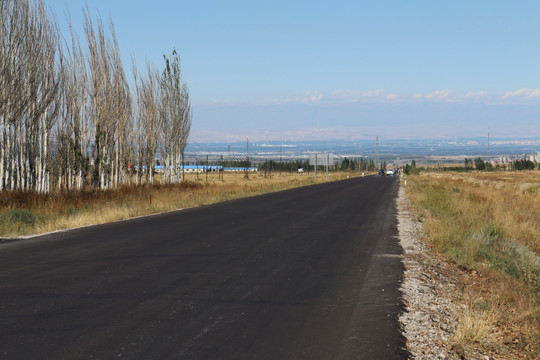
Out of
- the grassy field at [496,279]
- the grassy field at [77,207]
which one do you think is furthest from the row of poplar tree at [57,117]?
the grassy field at [496,279]

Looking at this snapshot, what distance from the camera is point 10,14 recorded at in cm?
2098

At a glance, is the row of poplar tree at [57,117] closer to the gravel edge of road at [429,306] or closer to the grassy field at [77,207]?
the grassy field at [77,207]

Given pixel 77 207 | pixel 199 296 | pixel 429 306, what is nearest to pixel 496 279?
pixel 429 306

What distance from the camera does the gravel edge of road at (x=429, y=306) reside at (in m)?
5.50

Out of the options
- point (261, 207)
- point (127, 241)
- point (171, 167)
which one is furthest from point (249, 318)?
point (171, 167)

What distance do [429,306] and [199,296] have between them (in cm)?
314

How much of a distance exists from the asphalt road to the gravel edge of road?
0.20 m

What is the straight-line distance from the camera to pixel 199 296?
732 centimetres

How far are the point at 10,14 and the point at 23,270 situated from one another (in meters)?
15.7

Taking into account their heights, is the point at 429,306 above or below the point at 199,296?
below

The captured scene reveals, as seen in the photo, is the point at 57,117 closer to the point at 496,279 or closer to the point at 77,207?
the point at 77,207

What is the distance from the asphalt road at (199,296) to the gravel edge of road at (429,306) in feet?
0.65

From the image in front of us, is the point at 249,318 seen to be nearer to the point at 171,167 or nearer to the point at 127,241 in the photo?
the point at 127,241

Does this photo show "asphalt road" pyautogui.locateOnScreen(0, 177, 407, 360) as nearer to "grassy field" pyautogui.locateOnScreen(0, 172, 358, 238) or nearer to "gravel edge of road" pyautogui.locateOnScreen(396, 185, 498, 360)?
"gravel edge of road" pyautogui.locateOnScreen(396, 185, 498, 360)
